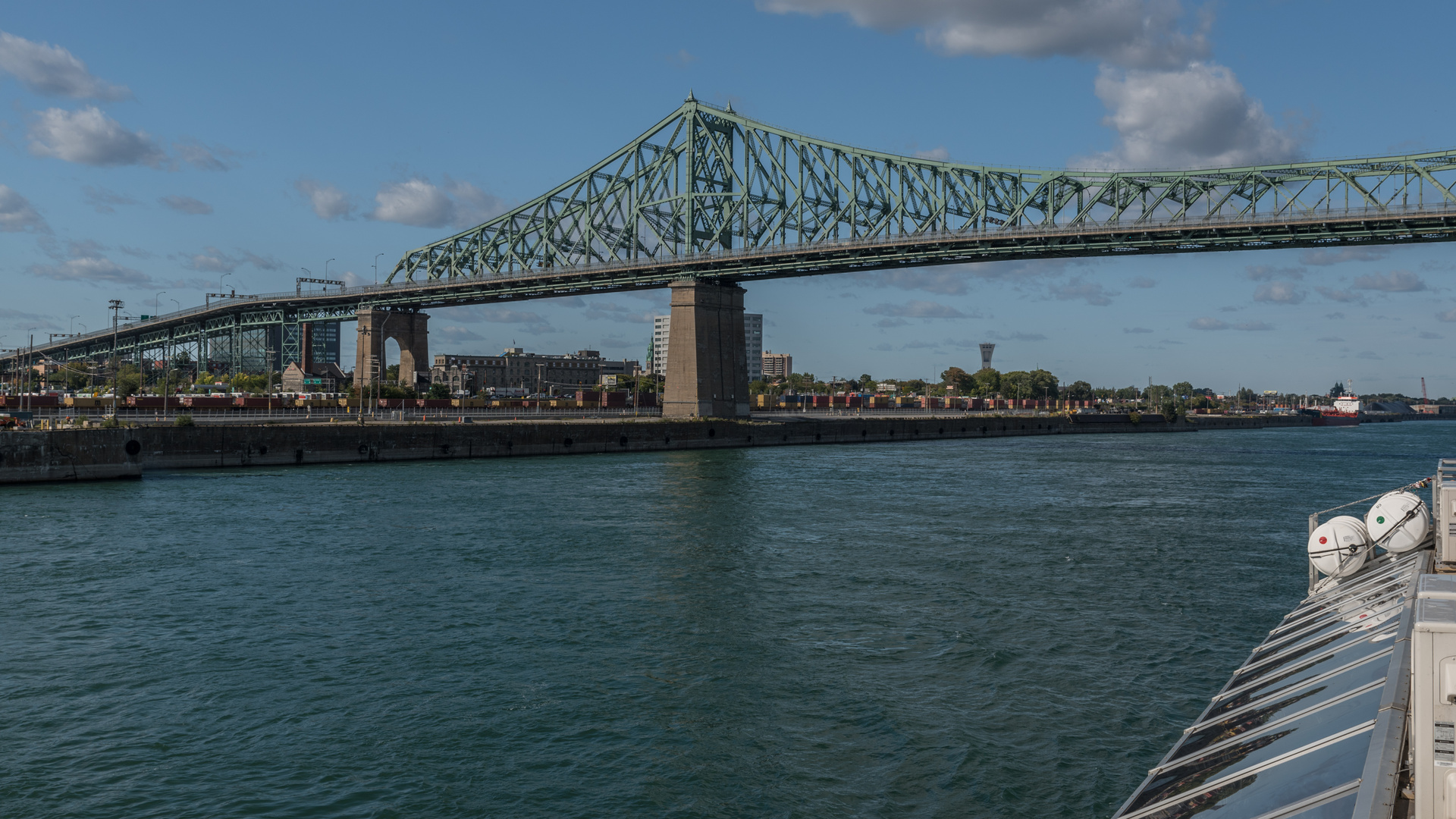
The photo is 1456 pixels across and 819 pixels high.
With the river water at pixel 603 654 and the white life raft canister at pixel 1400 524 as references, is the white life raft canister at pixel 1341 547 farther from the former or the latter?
the river water at pixel 603 654

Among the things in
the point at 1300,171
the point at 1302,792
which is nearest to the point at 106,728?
the point at 1302,792

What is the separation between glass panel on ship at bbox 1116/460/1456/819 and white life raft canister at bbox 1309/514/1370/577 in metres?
1.19

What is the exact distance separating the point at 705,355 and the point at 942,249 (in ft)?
82.7

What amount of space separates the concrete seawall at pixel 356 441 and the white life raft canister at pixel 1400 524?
5485 cm

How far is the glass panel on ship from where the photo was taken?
6.34 meters

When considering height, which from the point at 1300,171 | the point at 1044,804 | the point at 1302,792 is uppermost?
the point at 1300,171

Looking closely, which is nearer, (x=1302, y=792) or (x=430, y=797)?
(x=1302, y=792)

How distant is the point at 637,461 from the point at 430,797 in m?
60.2

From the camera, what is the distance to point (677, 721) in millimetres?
16578

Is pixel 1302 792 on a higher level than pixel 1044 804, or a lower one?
higher

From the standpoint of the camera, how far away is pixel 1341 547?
19391mm

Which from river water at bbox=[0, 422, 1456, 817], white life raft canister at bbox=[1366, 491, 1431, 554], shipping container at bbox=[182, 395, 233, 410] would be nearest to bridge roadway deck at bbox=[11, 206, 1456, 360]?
shipping container at bbox=[182, 395, 233, 410]

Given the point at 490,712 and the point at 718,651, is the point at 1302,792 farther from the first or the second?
the point at 718,651

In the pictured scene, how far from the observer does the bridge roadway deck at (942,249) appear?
249 ft
